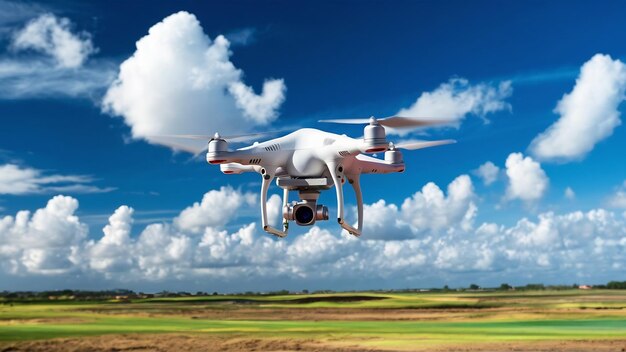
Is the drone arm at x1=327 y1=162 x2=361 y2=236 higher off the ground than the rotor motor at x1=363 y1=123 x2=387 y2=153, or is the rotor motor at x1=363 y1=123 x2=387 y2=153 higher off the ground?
the rotor motor at x1=363 y1=123 x2=387 y2=153

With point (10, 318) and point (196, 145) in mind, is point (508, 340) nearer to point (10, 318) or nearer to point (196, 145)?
point (196, 145)

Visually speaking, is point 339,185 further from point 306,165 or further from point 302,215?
point 302,215

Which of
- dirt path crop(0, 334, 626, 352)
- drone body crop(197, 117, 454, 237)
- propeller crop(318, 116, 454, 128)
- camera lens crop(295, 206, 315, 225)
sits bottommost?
dirt path crop(0, 334, 626, 352)

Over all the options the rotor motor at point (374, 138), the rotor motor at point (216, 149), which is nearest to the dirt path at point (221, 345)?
the rotor motor at point (216, 149)

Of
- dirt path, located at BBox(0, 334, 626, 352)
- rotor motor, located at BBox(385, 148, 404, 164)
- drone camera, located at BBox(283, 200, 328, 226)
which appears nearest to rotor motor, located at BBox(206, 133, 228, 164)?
drone camera, located at BBox(283, 200, 328, 226)

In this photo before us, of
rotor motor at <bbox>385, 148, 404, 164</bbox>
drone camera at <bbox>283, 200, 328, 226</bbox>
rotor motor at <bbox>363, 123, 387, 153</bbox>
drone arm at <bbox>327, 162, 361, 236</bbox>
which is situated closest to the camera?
rotor motor at <bbox>363, 123, 387, 153</bbox>

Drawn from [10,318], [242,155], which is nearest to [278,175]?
[242,155]

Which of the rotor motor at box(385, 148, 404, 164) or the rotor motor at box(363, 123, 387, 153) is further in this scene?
the rotor motor at box(385, 148, 404, 164)

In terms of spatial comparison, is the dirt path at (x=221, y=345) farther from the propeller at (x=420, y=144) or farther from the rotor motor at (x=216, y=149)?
the rotor motor at (x=216, y=149)

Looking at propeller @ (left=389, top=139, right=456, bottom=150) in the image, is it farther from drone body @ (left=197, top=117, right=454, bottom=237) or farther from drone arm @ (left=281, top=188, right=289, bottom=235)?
drone arm @ (left=281, top=188, right=289, bottom=235)

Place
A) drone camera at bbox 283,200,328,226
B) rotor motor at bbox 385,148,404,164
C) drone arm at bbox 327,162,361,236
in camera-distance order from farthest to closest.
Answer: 1. rotor motor at bbox 385,148,404,164
2. drone camera at bbox 283,200,328,226
3. drone arm at bbox 327,162,361,236
